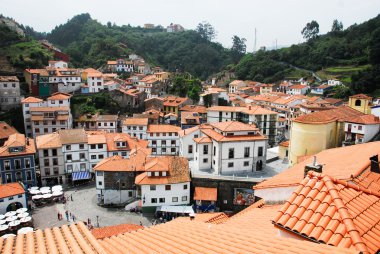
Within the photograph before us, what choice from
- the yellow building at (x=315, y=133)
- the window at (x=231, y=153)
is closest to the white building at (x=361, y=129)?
the yellow building at (x=315, y=133)

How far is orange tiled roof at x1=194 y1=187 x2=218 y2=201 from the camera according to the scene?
31.1 metres

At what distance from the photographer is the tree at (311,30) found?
116 m

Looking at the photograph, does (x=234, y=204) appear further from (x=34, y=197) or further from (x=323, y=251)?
(x=323, y=251)

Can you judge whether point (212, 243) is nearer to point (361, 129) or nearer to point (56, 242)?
point (56, 242)

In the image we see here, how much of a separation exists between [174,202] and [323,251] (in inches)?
1112

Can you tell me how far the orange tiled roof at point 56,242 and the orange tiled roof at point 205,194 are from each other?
79.7 ft

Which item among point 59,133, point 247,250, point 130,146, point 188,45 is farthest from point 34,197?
point 188,45

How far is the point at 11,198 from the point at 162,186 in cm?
1689

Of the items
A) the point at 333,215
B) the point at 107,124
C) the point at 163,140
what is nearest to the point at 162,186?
the point at 163,140

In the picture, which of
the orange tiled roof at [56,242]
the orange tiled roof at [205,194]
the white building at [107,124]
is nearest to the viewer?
the orange tiled roof at [56,242]

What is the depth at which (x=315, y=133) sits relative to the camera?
29.9 m

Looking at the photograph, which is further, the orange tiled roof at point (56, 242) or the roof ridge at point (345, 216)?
the orange tiled roof at point (56, 242)

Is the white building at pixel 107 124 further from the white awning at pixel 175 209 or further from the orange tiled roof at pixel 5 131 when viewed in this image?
the white awning at pixel 175 209

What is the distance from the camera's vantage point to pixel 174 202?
32.0m
